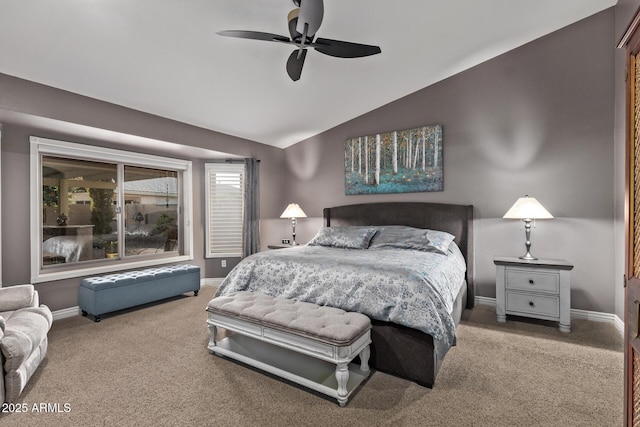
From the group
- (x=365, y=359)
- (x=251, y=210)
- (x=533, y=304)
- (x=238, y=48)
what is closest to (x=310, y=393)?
(x=365, y=359)

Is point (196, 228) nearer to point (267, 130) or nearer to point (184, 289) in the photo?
point (184, 289)

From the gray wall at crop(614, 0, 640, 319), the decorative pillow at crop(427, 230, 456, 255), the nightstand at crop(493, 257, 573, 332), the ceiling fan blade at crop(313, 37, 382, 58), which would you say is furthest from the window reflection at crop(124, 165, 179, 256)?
the gray wall at crop(614, 0, 640, 319)

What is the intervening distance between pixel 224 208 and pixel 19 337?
3319 mm

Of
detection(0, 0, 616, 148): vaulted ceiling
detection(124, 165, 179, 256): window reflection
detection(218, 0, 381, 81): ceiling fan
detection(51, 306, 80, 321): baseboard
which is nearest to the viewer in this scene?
detection(218, 0, 381, 81): ceiling fan

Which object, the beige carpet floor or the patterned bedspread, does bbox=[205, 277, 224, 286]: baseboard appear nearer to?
the beige carpet floor

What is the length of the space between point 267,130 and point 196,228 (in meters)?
1.95

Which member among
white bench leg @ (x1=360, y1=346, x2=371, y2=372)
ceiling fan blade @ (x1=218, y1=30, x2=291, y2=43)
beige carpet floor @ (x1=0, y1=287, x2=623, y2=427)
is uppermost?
ceiling fan blade @ (x1=218, y1=30, x2=291, y2=43)

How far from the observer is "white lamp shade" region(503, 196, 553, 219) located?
324cm

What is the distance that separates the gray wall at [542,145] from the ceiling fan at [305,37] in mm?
2169

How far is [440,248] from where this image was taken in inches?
132

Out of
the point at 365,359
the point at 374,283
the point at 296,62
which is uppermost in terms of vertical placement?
the point at 296,62

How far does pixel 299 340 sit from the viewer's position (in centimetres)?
209

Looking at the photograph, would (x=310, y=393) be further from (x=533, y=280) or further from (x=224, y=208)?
(x=224, y=208)

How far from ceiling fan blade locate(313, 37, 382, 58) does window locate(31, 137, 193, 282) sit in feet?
10.3
